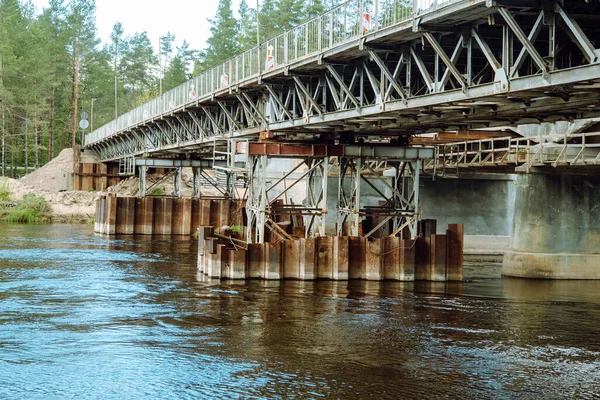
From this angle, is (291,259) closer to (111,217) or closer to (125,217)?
(111,217)

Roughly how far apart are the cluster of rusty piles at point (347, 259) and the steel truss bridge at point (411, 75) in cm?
218

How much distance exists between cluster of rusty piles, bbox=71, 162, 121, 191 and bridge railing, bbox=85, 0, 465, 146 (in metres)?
36.5

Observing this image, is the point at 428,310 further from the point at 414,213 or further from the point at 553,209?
the point at 553,209

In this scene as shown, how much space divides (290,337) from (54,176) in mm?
67469

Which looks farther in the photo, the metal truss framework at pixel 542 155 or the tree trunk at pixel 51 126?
the tree trunk at pixel 51 126

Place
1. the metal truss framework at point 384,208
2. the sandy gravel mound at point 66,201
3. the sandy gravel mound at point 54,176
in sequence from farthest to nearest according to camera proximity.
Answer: the sandy gravel mound at point 54,176
the sandy gravel mound at point 66,201
the metal truss framework at point 384,208

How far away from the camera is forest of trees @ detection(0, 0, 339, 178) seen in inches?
3440

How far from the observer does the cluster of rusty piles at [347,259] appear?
29.4 meters

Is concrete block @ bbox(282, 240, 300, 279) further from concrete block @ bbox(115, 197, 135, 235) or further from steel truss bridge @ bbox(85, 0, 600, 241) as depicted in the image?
concrete block @ bbox(115, 197, 135, 235)

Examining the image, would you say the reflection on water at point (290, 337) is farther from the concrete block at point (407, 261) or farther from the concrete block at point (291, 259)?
the concrete block at point (291, 259)

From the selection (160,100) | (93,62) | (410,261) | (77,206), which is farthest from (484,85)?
(93,62)

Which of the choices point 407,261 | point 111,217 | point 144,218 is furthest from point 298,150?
A: point 144,218

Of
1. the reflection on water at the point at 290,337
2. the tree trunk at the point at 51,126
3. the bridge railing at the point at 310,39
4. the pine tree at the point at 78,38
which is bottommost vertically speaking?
the reflection on water at the point at 290,337

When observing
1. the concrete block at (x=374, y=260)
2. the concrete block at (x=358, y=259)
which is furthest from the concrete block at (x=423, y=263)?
the concrete block at (x=358, y=259)
